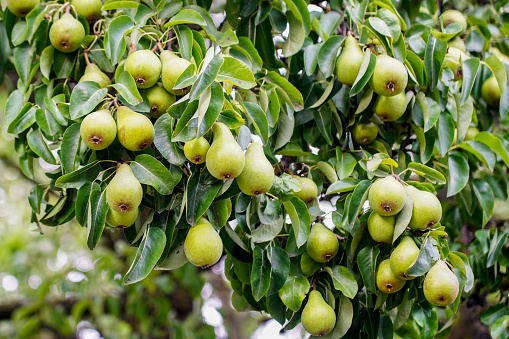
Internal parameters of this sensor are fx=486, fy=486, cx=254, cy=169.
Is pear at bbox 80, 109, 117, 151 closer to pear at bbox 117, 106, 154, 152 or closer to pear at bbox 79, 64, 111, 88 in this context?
pear at bbox 117, 106, 154, 152

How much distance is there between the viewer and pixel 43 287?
3.39 m

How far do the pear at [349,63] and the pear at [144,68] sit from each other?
0.59 meters

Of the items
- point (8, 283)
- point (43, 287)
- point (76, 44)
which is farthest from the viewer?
point (8, 283)

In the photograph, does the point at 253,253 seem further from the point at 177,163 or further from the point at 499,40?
the point at 499,40

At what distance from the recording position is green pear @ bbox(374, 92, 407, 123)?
1.54m

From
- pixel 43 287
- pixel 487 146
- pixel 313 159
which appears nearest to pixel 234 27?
pixel 313 159

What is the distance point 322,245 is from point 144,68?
688mm

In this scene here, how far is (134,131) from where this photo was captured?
3.68ft

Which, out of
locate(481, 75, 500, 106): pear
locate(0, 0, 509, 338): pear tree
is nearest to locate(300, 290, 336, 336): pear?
locate(0, 0, 509, 338): pear tree

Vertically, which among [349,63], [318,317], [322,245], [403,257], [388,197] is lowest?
[318,317]

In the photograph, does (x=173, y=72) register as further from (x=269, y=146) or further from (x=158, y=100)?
(x=269, y=146)

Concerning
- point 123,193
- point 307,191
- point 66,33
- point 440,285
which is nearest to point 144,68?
point 123,193

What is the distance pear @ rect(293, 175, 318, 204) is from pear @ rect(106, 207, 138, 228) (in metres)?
0.52

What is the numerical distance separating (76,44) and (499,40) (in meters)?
1.86
